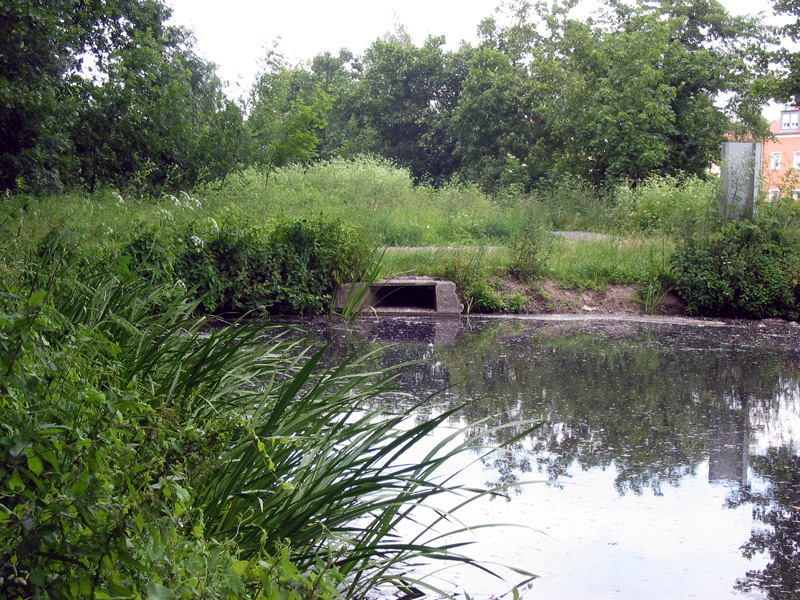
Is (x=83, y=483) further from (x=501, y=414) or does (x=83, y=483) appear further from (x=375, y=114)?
(x=375, y=114)

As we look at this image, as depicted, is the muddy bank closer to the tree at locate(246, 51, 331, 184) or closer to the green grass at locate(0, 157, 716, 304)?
the green grass at locate(0, 157, 716, 304)

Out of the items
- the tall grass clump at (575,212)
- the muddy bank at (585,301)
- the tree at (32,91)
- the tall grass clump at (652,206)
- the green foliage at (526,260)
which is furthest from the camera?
the tall grass clump at (575,212)

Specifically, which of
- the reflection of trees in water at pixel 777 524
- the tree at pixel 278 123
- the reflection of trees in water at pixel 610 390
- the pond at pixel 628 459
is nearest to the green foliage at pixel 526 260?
the reflection of trees in water at pixel 610 390

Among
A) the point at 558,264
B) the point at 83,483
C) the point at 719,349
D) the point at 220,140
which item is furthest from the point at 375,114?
the point at 83,483

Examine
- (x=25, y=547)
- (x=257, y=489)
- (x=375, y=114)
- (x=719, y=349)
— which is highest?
(x=375, y=114)

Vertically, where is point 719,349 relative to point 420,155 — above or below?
below

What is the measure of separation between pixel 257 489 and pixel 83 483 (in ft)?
3.49

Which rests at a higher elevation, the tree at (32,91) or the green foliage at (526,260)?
the tree at (32,91)

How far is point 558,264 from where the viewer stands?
12148 millimetres

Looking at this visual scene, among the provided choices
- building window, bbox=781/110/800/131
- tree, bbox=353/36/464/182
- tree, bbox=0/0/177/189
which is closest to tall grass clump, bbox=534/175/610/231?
tree, bbox=0/0/177/189

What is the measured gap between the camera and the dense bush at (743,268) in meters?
10.9

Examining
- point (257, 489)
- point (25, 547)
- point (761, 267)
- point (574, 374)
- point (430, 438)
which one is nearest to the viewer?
point (25, 547)

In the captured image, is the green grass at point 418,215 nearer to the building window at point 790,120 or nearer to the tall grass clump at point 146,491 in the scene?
the tall grass clump at point 146,491

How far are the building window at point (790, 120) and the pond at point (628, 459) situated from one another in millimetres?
83653
